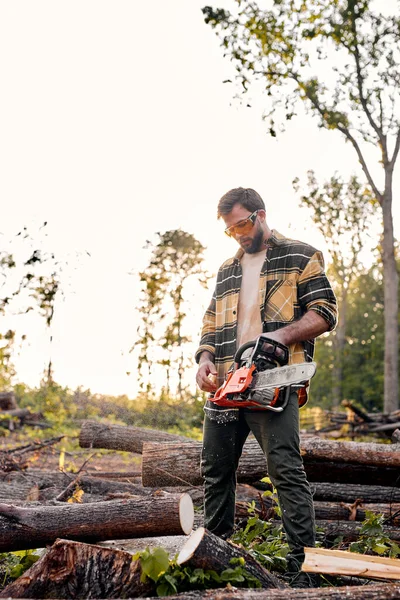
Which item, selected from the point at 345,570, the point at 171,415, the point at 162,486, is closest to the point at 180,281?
the point at 171,415

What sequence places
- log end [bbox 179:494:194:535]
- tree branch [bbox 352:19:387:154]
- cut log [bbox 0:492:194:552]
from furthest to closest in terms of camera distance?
tree branch [bbox 352:19:387:154] < cut log [bbox 0:492:194:552] < log end [bbox 179:494:194:535]

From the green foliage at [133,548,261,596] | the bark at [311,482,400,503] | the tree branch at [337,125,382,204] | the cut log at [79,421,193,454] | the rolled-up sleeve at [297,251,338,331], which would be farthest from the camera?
the tree branch at [337,125,382,204]

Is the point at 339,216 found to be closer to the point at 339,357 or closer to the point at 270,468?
the point at 339,357

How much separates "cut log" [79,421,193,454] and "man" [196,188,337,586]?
297 centimetres

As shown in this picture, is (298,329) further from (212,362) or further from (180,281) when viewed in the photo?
(180,281)

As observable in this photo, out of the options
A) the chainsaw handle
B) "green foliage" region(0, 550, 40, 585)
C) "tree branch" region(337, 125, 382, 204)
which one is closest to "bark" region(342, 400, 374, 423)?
"tree branch" region(337, 125, 382, 204)

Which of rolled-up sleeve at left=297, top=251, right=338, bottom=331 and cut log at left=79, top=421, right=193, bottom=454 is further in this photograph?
cut log at left=79, top=421, right=193, bottom=454

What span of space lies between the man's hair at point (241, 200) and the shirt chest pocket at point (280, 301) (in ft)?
1.58

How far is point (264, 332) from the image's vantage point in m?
3.78

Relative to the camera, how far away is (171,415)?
14953 mm

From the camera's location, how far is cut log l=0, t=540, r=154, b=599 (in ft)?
9.57

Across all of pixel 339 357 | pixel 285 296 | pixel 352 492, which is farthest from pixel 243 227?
pixel 339 357

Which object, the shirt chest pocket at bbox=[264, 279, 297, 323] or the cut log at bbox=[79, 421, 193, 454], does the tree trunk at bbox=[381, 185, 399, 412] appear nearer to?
the cut log at bbox=[79, 421, 193, 454]

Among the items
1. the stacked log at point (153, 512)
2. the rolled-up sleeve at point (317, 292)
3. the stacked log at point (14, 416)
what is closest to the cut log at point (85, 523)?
the stacked log at point (153, 512)
